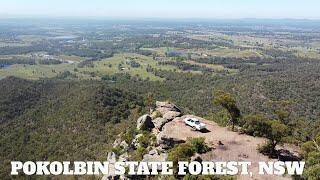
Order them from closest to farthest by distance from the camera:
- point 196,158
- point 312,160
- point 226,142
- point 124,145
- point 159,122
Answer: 1. point 312,160
2. point 196,158
3. point 226,142
4. point 124,145
5. point 159,122

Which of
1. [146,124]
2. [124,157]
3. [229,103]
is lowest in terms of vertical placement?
[124,157]

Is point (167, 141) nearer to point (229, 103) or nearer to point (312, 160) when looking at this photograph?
point (229, 103)

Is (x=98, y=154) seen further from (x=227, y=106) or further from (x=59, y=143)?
(x=227, y=106)

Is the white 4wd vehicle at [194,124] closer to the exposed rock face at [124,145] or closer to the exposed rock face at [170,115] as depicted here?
the exposed rock face at [170,115]

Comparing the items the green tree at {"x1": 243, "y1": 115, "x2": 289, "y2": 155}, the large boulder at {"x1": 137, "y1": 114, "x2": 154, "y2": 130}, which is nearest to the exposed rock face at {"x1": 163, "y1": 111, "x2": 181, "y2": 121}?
the large boulder at {"x1": 137, "y1": 114, "x2": 154, "y2": 130}

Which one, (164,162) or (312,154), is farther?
(164,162)

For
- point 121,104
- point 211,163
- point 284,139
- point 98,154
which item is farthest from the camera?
point 121,104

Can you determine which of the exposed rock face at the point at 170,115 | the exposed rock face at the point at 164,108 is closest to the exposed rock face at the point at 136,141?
the exposed rock face at the point at 170,115

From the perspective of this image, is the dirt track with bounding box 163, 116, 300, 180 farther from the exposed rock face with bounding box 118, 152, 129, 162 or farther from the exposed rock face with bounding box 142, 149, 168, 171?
the exposed rock face with bounding box 118, 152, 129, 162

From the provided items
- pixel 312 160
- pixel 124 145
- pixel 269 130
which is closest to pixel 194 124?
pixel 269 130

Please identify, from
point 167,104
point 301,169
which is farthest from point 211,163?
point 167,104
